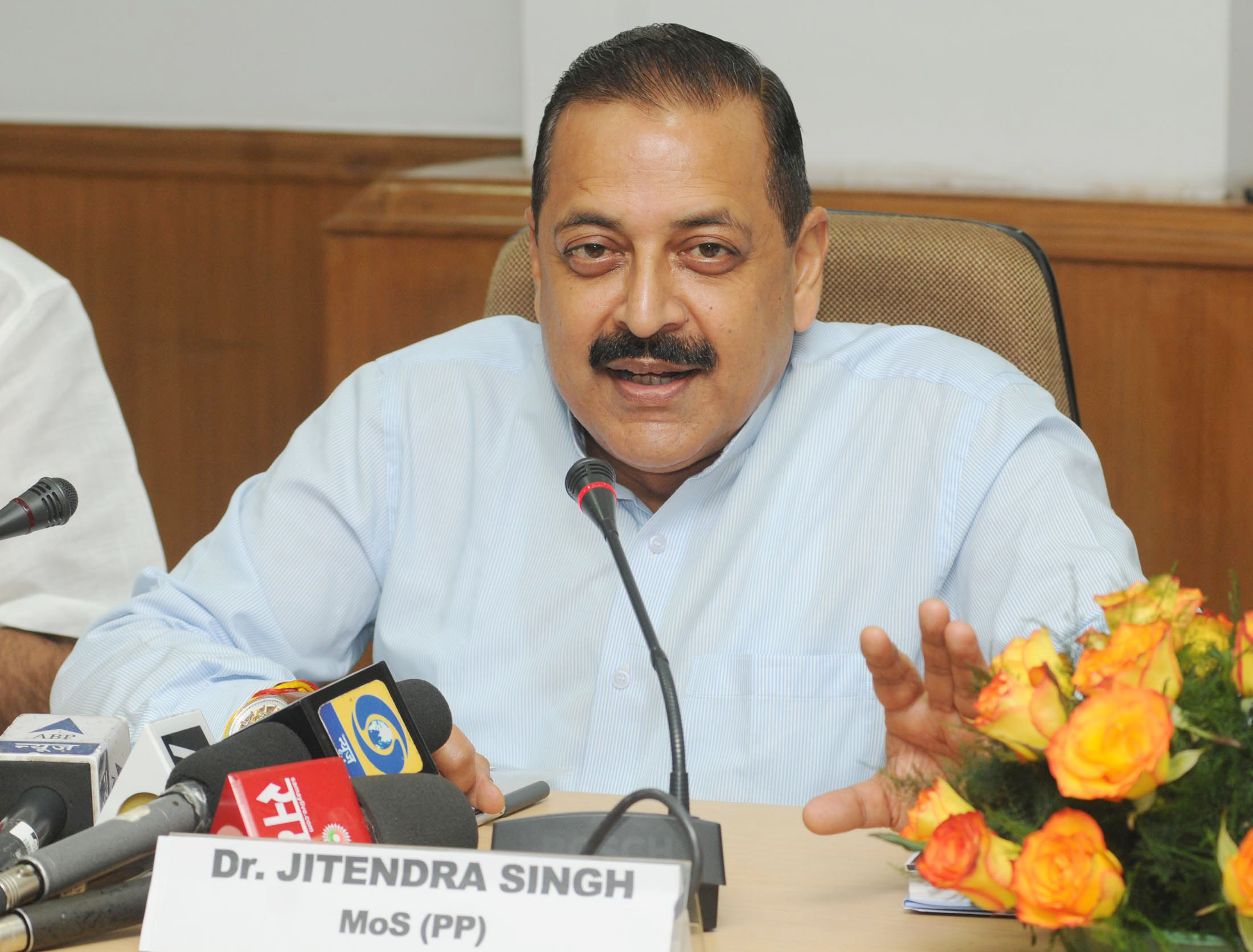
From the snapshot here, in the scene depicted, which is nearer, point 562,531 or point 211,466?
point 562,531

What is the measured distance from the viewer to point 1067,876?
623 mm

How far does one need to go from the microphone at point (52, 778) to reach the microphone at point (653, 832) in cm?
28

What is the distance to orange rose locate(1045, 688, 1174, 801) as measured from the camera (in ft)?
2.03

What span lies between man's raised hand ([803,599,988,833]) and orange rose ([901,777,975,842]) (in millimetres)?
159

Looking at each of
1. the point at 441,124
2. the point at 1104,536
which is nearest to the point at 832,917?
the point at 1104,536

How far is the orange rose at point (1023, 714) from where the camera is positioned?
67cm

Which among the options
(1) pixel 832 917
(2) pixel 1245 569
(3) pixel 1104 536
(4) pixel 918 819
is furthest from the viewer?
(2) pixel 1245 569

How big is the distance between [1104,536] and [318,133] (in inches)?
84.7

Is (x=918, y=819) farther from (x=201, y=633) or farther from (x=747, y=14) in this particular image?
(x=747, y=14)

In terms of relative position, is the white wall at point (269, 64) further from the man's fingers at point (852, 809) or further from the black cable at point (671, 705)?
the man's fingers at point (852, 809)

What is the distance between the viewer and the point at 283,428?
3.13 metres

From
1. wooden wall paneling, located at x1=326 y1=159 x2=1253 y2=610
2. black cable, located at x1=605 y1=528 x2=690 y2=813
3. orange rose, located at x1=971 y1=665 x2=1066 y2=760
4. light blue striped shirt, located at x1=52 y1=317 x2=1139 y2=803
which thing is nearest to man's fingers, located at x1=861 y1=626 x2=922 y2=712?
black cable, located at x1=605 y1=528 x2=690 y2=813

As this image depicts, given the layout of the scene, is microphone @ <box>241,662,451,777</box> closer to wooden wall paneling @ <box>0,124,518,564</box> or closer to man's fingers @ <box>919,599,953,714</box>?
man's fingers @ <box>919,599,953,714</box>

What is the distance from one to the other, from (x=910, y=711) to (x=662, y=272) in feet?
1.97
